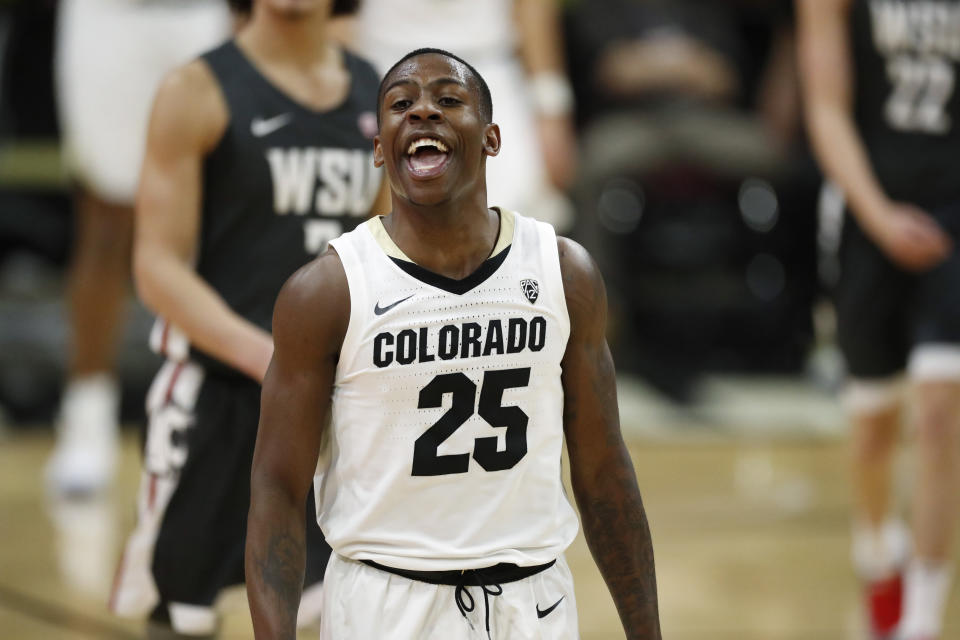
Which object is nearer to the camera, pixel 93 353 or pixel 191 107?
pixel 191 107

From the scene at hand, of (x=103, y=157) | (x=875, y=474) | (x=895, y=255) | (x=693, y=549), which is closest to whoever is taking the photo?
(x=895, y=255)

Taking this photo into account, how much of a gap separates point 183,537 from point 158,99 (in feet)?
3.19

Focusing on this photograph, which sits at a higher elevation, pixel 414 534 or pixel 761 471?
pixel 414 534

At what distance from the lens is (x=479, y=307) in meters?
2.36

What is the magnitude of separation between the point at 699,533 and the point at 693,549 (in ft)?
0.90

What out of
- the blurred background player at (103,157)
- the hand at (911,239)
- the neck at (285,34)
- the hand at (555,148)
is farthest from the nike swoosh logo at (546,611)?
the blurred background player at (103,157)

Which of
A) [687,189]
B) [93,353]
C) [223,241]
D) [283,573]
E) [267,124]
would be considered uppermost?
[267,124]

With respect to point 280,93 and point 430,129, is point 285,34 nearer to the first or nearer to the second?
point 280,93

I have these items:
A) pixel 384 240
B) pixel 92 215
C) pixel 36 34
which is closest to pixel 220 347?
pixel 384 240

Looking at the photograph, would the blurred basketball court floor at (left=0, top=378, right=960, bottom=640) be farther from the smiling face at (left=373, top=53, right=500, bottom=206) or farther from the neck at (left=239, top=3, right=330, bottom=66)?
the smiling face at (left=373, top=53, right=500, bottom=206)

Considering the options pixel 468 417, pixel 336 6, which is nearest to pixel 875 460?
pixel 336 6

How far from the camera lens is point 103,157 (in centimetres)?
635

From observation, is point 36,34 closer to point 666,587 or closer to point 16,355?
point 16,355

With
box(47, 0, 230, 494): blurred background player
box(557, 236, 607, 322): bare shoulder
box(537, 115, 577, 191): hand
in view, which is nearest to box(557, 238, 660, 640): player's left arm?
box(557, 236, 607, 322): bare shoulder
